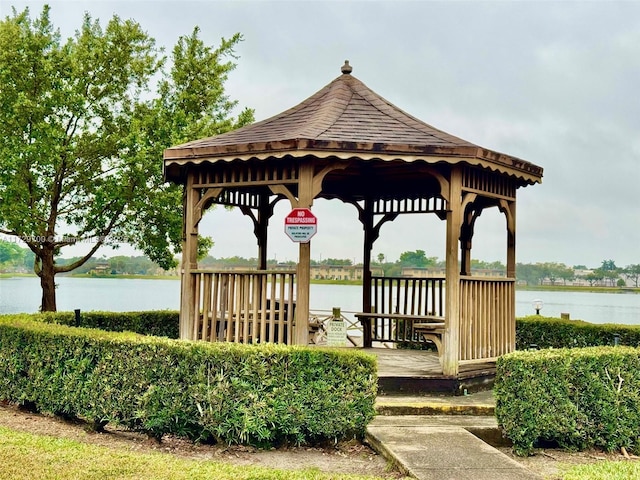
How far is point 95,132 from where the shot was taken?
55.6 ft

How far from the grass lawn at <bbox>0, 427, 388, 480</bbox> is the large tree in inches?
406

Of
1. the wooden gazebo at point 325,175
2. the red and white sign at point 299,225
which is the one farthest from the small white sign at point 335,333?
the red and white sign at point 299,225

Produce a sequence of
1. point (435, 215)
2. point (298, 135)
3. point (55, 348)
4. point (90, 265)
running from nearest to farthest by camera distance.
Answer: point (55, 348)
point (298, 135)
point (435, 215)
point (90, 265)

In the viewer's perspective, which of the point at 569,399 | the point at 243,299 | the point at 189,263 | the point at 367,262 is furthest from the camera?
the point at 367,262

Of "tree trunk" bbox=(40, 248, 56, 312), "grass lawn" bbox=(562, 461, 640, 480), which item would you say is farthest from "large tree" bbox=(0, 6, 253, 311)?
"grass lawn" bbox=(562, 461, 640, 480)

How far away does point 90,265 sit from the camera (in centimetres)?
1967

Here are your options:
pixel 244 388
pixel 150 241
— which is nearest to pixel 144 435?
pixel 244 388

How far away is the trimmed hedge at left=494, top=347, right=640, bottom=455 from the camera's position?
6535 millimetres

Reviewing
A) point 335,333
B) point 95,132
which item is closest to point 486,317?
point 335,333

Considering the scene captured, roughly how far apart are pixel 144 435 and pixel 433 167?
4.72 meters

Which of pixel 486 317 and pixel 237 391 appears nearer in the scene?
pixel 237 391

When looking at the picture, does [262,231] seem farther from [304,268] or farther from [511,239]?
[511,239]

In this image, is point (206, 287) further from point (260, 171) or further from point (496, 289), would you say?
point (496, 289)

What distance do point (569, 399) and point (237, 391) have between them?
3253 mm
